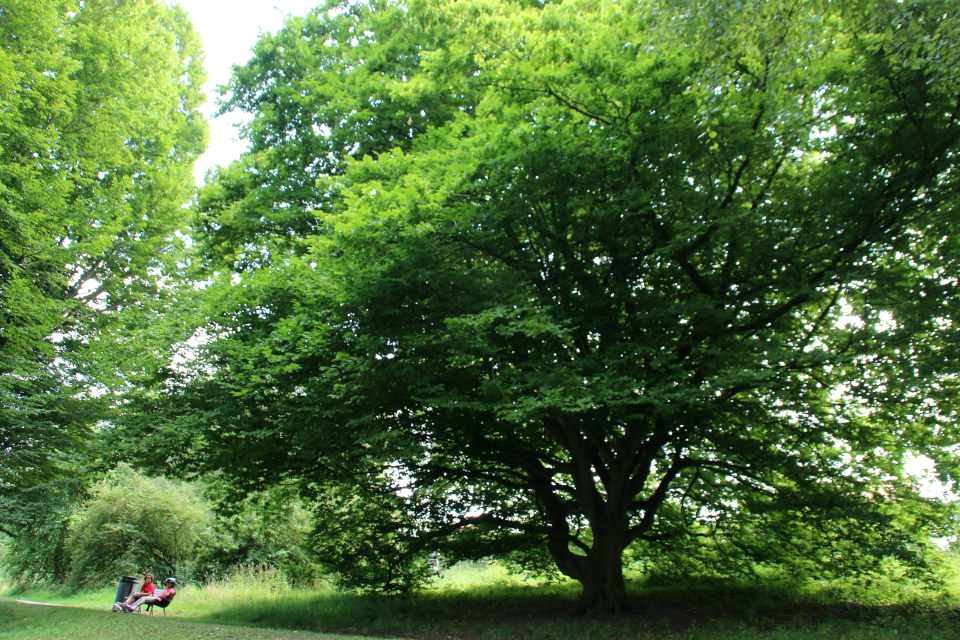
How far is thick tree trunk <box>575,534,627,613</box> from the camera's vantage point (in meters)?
9.98

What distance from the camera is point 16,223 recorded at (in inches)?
443

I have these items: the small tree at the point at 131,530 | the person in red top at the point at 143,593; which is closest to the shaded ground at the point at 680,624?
the person in red top at the point at 143,593

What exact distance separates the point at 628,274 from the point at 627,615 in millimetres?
5756

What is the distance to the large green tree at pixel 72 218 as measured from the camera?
37.1 ft

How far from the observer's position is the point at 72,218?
1184 centimetres

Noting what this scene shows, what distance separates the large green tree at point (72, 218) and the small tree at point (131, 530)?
624cm

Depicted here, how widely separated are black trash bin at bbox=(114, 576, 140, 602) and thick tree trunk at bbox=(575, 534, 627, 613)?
1048 cm

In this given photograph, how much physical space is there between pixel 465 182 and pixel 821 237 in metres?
4.91

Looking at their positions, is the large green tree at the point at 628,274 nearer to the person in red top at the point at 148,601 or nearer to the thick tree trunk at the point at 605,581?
the thick tree trunk at the point at 605,581

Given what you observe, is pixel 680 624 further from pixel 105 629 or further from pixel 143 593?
pixel 143 593

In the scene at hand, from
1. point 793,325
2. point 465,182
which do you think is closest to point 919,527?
point 793,325

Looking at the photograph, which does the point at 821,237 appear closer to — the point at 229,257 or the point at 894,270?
the point at 894,270

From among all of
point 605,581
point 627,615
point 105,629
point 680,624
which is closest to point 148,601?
point 105,629

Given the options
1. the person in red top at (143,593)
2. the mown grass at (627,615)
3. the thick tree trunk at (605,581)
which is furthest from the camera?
the person in red top at (143,593)
